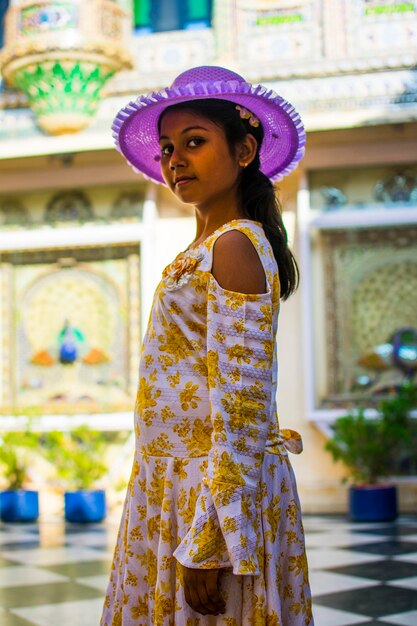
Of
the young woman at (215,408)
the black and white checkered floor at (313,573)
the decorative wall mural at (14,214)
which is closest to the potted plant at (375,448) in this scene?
the black and white checkered floor at (313,573)

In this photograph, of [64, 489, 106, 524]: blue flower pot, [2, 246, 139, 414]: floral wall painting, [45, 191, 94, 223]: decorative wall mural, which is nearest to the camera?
[64, 489, 106, 524]: blue flower pot

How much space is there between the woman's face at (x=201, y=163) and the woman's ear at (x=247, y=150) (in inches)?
0.4

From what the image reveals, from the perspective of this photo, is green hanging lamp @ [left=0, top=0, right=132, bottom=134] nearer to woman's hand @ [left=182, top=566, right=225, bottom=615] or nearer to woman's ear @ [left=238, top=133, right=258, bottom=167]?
woman's ear @ [left=238, top=133, right=258, bottom=167]

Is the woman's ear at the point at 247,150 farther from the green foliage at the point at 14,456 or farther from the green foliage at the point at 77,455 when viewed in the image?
the green foliage at the point at 14,456

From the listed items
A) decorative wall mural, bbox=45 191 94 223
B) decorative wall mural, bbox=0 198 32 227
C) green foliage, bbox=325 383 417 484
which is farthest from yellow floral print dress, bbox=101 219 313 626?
decorative wall mural, bbox=0 198 32 227

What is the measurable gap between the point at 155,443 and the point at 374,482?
5.30 metres

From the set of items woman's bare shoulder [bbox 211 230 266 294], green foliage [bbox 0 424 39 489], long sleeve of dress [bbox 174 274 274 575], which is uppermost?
woman's bare shoulder [bbox 211 230 266 294]

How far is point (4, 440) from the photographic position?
7227 mm

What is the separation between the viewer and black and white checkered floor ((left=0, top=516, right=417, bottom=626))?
11.0 feet

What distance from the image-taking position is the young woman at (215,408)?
145 centimetres

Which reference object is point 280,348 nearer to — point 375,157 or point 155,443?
point 375,157

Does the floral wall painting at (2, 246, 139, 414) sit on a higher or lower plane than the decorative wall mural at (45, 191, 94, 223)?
lower

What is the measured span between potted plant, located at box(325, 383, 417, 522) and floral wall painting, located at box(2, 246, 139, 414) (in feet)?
6.01

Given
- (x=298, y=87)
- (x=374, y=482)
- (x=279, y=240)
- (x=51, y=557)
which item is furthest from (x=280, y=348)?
(x=279, y=240)
